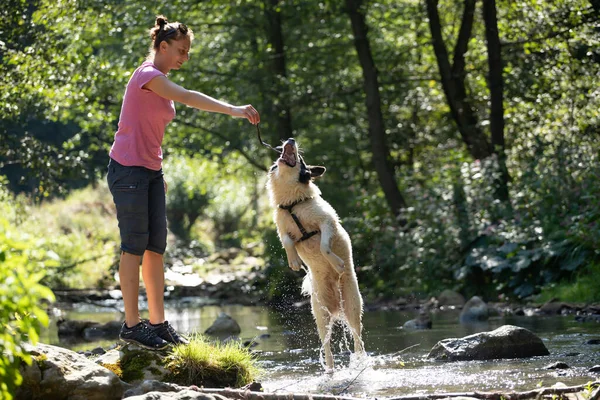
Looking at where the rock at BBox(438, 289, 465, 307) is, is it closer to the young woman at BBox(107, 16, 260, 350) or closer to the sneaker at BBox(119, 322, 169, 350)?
the young woman at BBox(107, 16, 260, 350)

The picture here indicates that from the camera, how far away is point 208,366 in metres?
6.30

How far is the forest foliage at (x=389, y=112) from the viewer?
1453 centimetres

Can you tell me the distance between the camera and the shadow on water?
6621mm

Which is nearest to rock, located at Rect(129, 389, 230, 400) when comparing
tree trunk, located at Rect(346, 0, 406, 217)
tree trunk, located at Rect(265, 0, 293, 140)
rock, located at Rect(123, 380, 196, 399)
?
rock, located at Rect(123, 380, 196, 399)

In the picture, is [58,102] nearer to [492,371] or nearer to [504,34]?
[504,34]

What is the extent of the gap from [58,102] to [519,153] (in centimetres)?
933

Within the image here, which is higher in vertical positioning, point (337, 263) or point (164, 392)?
point (337, 263)

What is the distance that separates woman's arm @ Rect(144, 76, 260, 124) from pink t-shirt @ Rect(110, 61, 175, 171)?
0.11m

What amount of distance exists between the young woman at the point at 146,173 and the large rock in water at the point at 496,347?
2.90 meters

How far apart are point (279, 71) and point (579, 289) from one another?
10.4 m

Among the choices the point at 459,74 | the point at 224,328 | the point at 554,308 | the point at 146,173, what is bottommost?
the point at 554,308

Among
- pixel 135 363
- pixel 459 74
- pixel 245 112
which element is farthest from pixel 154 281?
pixel 459 74

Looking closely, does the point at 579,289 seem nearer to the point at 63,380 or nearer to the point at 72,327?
the point at 72,327

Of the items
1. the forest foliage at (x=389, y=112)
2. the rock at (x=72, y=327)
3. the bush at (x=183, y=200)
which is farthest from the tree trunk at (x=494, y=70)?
the bush at (x=183, y=200)
